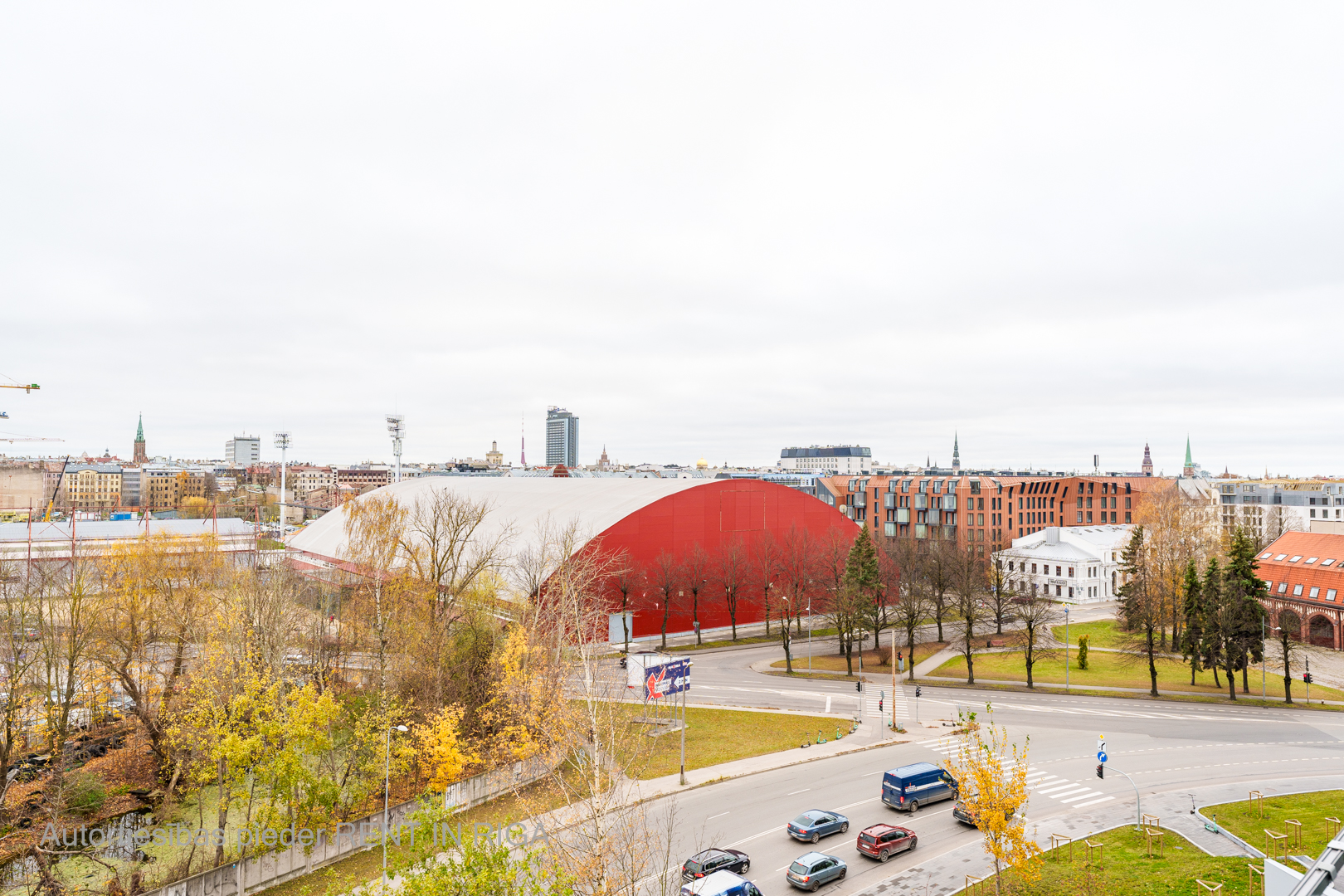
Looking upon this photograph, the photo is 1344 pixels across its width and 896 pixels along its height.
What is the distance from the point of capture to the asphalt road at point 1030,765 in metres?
29.2

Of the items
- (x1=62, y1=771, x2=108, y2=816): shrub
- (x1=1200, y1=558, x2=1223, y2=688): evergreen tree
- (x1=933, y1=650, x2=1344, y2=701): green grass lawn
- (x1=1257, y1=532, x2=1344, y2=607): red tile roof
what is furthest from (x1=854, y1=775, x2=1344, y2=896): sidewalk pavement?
(x1=1257, y1=532, x2=1344, y2=607): red tile roof

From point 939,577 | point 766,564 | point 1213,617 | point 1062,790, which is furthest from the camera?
point 766,564

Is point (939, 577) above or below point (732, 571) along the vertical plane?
above

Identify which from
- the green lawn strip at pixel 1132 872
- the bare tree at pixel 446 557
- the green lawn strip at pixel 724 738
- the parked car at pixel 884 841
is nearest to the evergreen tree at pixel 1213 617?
the green lawn strip at pixel 724 738

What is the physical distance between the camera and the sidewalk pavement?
1010 inches

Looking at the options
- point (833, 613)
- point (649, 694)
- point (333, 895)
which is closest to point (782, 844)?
point (649, 694)

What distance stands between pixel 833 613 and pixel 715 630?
15.6 m

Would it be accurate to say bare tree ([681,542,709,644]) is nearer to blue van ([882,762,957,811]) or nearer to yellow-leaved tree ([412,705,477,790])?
blue van ([882,762,957,811])

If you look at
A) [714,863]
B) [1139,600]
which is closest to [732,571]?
[1139,600]

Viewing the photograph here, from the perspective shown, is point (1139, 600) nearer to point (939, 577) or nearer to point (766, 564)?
point (939, 577)

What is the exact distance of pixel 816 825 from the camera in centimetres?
2892

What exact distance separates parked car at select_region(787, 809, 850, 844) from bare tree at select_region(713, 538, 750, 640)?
41.8 meters

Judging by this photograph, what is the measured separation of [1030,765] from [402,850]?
95.9ft

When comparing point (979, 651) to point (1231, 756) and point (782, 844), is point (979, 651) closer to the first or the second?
point (1231, 756)
